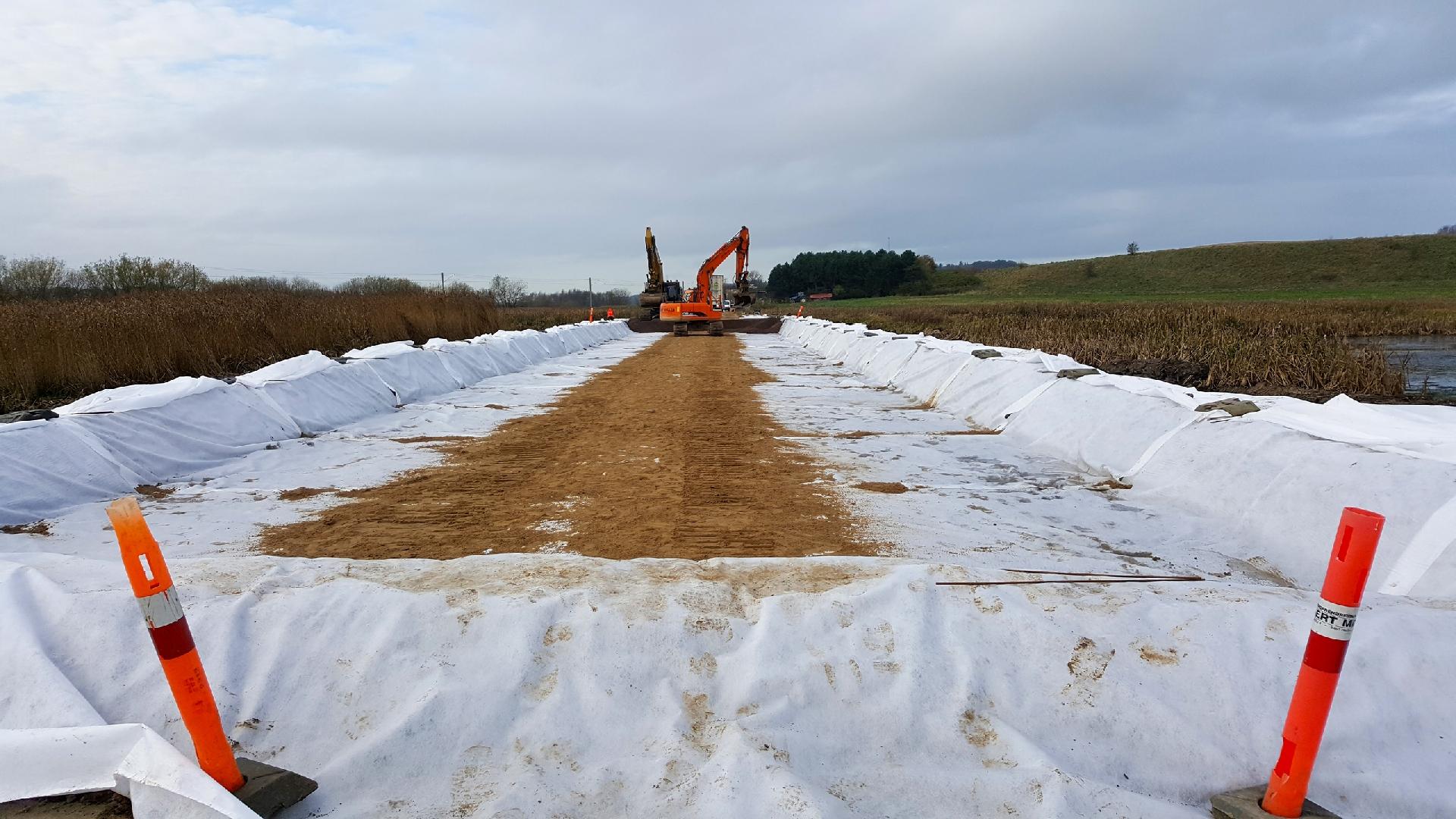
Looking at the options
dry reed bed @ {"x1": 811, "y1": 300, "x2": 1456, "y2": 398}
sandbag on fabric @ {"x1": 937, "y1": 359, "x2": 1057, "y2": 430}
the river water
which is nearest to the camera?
sandbag on fabric @ {"x1": 937, "y1": 359, "x2": 1057, "y2": 430}

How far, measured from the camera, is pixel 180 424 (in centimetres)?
617

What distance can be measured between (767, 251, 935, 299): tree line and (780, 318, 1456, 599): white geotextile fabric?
69447 mm

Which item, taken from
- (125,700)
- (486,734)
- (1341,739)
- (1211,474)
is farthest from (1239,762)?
(125,700)

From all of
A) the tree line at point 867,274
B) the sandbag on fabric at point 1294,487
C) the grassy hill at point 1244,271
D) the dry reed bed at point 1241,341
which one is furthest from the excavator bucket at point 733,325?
the tree line at point 867,274

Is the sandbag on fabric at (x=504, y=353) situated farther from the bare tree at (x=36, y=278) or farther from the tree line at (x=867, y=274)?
the tree line at (x=867, y=274)

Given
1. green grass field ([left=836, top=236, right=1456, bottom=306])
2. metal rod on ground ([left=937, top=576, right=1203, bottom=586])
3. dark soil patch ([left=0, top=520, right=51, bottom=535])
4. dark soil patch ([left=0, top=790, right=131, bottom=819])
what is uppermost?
green grass field ([left=836, top=236, right=1456, bottom=306])

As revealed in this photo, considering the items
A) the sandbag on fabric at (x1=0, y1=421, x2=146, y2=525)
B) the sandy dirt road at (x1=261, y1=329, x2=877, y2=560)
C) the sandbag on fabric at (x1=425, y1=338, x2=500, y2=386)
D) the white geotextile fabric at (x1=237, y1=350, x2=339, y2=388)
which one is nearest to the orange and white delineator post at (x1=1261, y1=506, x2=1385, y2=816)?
the sandy dirt road at (x1=261, y1=329, x2=877, y2=560)

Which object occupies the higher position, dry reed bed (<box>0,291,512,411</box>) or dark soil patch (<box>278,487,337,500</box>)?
dry reed bed (<box>0,291,512,411</box>)

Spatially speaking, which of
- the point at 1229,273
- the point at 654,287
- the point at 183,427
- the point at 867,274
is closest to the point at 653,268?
the point at 654,287

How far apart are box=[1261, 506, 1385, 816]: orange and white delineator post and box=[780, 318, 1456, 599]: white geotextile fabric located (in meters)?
1.71

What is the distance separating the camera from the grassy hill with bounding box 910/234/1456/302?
190ft

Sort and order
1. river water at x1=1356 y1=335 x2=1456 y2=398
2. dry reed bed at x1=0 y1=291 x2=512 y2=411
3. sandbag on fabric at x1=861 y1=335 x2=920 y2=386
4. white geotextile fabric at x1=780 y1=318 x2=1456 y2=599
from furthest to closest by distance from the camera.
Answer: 1. sandbag on fabric at x1=861 y1=335 x2=920 y2=386
2. river water at x1=1356 y1=335 x2=1456 y2=398
3. dry reed bed at x1=0 y1=291 x2=512 y2=411
4. white geotextile fabric at x1=780 y1=318 x2=1456 y2=599

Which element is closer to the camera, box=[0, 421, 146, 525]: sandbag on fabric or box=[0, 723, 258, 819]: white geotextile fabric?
box=[0, 723, 258, 819]: white geotextile fabric

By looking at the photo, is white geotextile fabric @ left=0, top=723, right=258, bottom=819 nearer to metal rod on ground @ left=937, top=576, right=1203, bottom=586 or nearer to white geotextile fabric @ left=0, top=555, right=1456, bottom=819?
white geotextile fabric @ left=0, top=555, right=1456, bottom=819
